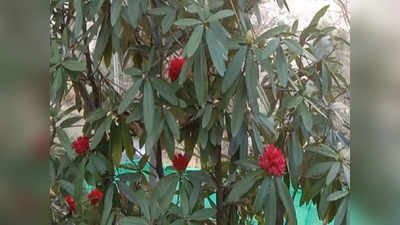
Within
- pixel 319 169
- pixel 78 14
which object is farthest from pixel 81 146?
pixel 319 169

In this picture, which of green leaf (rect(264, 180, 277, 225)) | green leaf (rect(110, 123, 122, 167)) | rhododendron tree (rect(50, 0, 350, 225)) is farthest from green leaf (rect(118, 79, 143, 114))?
green leaf (rect(264, 180, 277, 225))

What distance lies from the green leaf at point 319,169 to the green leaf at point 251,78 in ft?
0.70

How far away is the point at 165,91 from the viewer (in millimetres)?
895

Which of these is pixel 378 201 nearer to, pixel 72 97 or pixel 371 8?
pixel 371 8

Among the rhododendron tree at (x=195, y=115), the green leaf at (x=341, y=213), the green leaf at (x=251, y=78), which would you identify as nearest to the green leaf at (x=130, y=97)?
the rhododendron tree at (x=195, y=115)

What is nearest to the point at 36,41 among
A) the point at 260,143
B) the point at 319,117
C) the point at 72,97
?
the point at 260,143

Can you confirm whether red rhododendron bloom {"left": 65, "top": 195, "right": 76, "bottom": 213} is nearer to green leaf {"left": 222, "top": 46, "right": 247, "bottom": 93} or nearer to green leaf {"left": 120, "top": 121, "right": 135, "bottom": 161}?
green leaf {"left": 120, "top": 121, "right": 135, "bottom": 161}

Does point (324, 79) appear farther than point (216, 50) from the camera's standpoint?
Yes

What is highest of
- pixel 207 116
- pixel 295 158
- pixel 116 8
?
pixel 116 8

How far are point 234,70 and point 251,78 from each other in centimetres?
4

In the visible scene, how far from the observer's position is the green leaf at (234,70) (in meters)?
0.86

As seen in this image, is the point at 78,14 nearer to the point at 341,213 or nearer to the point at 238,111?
the point at 238,111

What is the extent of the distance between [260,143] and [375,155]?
633 mm

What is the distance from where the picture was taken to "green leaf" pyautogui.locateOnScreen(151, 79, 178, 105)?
2.93 ft
